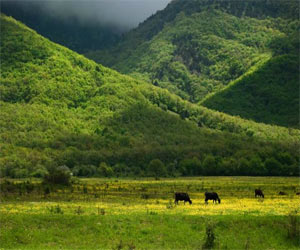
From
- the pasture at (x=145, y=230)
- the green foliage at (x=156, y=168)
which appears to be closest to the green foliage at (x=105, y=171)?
the green foliage at (x=156, y=168)

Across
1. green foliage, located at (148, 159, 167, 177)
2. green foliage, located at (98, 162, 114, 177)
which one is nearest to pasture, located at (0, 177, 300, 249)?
Result: green foliage, located at (98, 162, 114, 177)

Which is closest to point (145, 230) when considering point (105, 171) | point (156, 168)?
point (105, 171)

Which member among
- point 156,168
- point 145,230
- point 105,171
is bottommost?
point 145,230

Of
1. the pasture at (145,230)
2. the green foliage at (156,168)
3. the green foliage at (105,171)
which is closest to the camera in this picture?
the pasture at (145,230)

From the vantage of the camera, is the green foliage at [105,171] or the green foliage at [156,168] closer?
the green foliage at [105,171]

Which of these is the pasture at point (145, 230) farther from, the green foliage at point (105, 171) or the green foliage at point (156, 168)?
the green foliage at point (156, 168)

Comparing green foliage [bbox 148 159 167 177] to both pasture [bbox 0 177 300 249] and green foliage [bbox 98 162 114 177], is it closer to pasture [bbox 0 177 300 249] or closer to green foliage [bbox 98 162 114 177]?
green foliage [bbox 98 162 114 177]

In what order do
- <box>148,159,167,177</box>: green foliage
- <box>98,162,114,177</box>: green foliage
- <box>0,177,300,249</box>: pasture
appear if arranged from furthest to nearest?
<box>148,159,167,177</box>: green foliage < <box>98,162,114,177</box>: green foliage < <box>0,177,300,249</box>: pasture

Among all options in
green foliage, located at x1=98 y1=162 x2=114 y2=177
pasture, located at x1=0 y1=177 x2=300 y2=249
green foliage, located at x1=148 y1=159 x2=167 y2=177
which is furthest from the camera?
green foliage, located at x1=148 y1=159 x2=167 y2=177

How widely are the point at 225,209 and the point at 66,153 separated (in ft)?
430

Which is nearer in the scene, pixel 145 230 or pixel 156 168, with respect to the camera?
pixel 145 230

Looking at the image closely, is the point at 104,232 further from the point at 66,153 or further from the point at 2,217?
the point at 66,153

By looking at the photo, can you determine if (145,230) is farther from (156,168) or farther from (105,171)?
(156,168)

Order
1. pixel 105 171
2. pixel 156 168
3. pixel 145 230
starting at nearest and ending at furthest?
pixel 145 230
pixel 105 171
pixel 156 168
